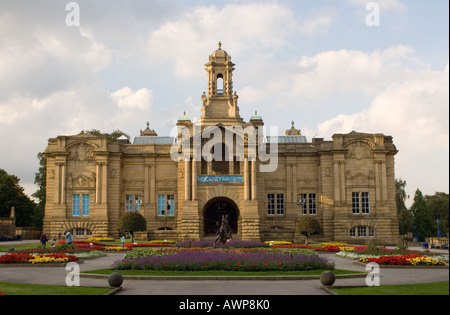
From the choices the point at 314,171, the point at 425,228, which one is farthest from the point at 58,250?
the point at 425,228

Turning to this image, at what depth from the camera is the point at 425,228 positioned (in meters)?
80.6

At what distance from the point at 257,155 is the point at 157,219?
51.6 ft

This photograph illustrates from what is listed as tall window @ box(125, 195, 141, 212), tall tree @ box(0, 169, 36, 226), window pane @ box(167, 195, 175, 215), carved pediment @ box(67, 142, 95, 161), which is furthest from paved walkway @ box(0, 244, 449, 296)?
tall tree @ box(0, 169, 36, 226)

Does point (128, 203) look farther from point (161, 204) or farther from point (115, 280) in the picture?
point (115, 280)

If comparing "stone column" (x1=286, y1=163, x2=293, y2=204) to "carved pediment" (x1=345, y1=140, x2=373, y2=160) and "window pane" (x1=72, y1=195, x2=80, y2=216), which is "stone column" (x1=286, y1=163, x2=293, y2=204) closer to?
"carved pediment" (x1=345, y1=140, x2=373, y2=160)

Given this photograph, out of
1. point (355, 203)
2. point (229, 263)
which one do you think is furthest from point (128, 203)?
point (229, 263)

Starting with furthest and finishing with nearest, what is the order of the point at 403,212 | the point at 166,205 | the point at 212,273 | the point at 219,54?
the point at 403,212, the point at 219,54, the point at 166,205, the point at 212,273

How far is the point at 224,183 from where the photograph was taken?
65.4 m

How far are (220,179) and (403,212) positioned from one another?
5033 centimetres

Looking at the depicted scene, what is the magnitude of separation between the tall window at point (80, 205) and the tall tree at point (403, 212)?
183ft

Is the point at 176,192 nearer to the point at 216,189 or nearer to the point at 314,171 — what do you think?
the point at 216,189

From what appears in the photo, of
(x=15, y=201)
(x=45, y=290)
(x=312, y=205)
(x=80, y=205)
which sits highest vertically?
(x=15, y=201)

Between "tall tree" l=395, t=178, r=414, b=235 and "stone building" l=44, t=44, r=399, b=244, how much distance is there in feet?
96.4

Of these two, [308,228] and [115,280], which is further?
[308,228]
